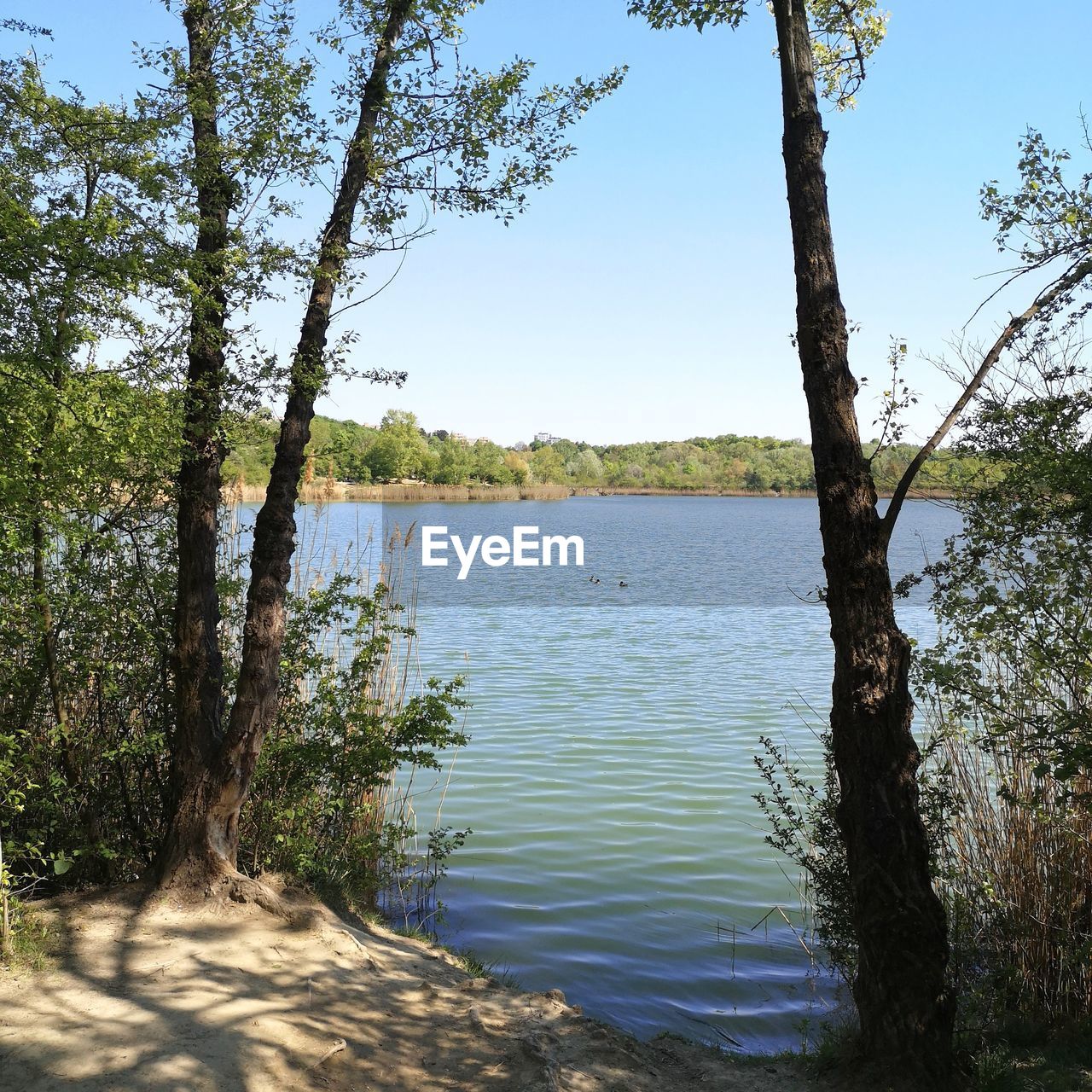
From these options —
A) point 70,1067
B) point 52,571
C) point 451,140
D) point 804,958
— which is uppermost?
point 451,140

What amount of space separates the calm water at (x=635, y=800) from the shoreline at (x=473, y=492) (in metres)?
3.34

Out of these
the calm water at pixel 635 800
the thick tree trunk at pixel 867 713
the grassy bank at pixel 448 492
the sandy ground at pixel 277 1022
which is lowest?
the calm water at pixel 635 800

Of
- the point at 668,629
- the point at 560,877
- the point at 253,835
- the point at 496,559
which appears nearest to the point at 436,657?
the point at 668,629

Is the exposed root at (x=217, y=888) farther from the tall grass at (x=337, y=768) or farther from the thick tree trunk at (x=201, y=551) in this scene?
the tall grass at (x=337, y=768)

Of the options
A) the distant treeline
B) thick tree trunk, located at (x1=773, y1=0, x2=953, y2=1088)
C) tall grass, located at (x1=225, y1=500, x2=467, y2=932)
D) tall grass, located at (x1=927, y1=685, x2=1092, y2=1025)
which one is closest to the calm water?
tall grass, located at (x1=225, y1=500, x2=467, y2=932)

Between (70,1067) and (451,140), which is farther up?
(451,140)

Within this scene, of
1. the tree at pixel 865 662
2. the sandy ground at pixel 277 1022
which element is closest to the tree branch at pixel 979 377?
the tree at pixel 865 662

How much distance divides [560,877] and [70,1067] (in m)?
4.92

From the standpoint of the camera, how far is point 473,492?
294ft

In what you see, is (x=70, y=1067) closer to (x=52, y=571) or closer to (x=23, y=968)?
(x=23, y=968)

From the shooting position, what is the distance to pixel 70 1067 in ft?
13.4

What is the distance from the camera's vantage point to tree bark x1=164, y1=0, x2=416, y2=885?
19.5 ft

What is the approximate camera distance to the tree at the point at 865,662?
4.43 m

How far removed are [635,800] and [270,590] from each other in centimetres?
551
